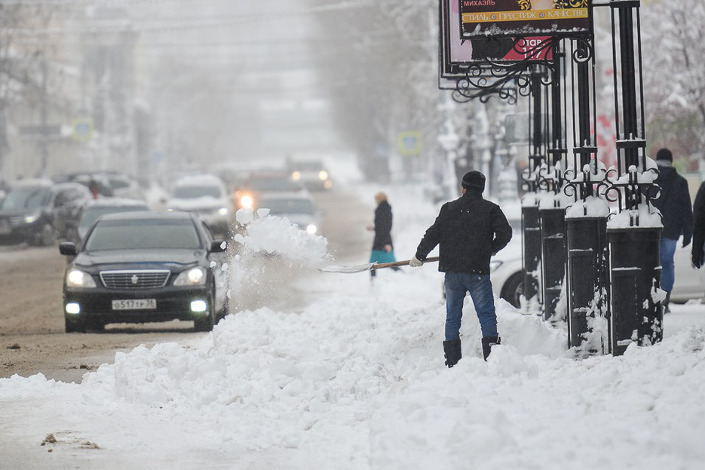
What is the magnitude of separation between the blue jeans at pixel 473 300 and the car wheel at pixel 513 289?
6.23 meters

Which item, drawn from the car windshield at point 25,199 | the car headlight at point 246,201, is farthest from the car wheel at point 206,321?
the car windshield at point 25,199

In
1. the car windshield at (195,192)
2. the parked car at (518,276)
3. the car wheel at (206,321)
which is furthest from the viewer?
the car windshield at (195,192)

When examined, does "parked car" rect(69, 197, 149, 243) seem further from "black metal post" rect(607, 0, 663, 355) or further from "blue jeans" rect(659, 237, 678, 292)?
"black metal post" rect(607, 0, 663, 355)

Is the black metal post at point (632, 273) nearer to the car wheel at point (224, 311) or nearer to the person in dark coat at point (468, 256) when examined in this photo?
the person in dark coat at point (468, 256)

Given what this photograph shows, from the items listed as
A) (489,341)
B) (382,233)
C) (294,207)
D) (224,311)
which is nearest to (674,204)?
(489,341)

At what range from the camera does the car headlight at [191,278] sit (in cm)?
1664

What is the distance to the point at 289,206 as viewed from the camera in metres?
33.2

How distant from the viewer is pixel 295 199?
3353cm

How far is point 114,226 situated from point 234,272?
153cm

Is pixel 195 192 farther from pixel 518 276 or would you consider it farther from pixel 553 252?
pixel 553 252

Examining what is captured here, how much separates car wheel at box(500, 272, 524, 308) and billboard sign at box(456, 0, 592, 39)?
5.46 metres

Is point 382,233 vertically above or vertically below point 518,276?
above

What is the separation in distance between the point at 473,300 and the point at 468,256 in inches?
13.3

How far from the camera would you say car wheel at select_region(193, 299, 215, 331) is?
1675 centimetres
